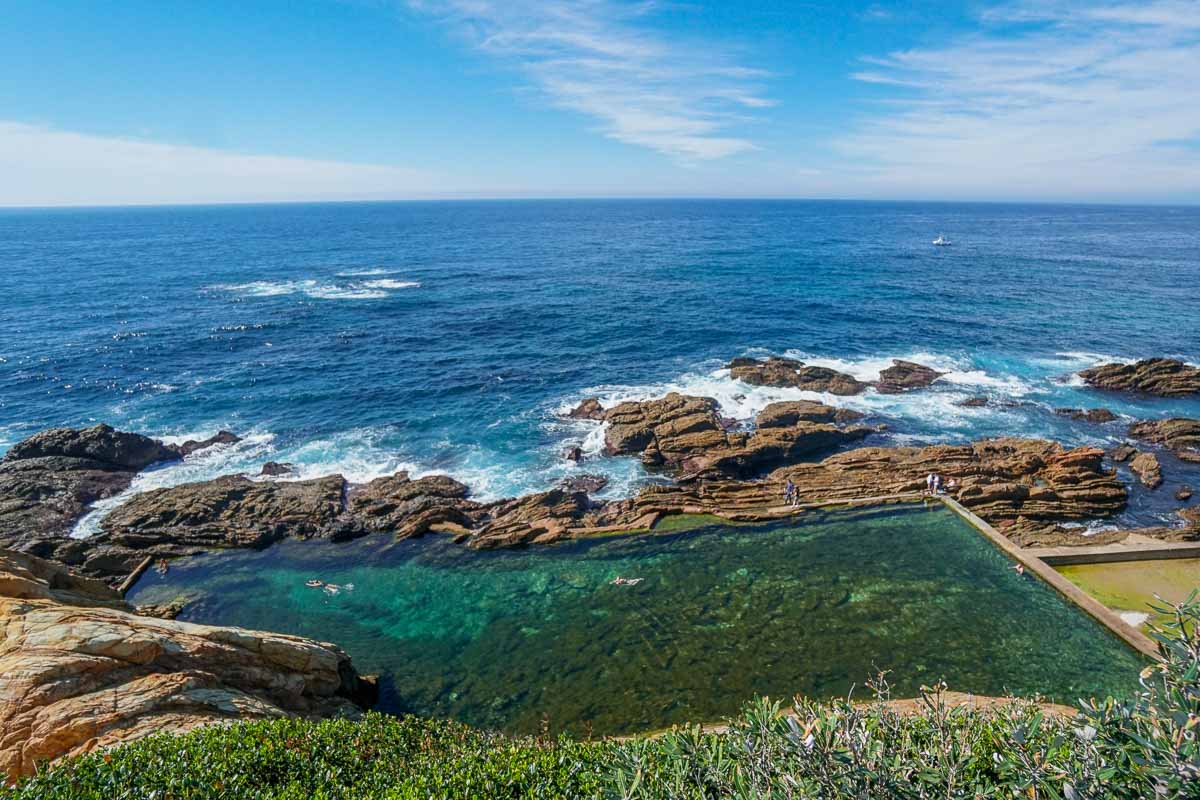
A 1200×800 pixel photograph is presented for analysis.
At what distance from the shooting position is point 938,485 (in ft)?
115

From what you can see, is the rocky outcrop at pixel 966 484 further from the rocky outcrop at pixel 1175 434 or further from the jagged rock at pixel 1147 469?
the rocky outcrop at pixel 1175 434

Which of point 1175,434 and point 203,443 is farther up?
point 1175,434

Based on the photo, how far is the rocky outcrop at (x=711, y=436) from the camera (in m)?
39.4

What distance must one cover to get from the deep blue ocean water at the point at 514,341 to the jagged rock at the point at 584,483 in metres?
1.16

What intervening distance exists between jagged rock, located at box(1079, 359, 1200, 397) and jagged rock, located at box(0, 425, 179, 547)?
76282 millimetres

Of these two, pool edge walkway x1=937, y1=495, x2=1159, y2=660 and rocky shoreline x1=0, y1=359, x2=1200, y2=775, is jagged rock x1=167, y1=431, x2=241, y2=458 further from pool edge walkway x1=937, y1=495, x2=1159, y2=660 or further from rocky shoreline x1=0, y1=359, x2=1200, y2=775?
pool edge walkway x1=937, y1=495, x2=1159, y2=660

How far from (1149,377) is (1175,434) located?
505 inches

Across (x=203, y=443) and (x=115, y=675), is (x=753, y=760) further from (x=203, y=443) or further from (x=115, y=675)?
(x=203, y=443)

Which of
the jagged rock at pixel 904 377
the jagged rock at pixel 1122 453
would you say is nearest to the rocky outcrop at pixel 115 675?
the jagged rock at pixel 1122 453

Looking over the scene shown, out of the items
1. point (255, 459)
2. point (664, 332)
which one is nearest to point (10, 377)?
point (255, 459)

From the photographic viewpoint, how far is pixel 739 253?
5118 inches

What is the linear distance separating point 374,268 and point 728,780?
114m

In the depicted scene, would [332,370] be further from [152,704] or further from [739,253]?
[739,253]

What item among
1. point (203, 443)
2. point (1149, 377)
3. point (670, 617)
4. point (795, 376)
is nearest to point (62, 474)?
point (203, 443)
